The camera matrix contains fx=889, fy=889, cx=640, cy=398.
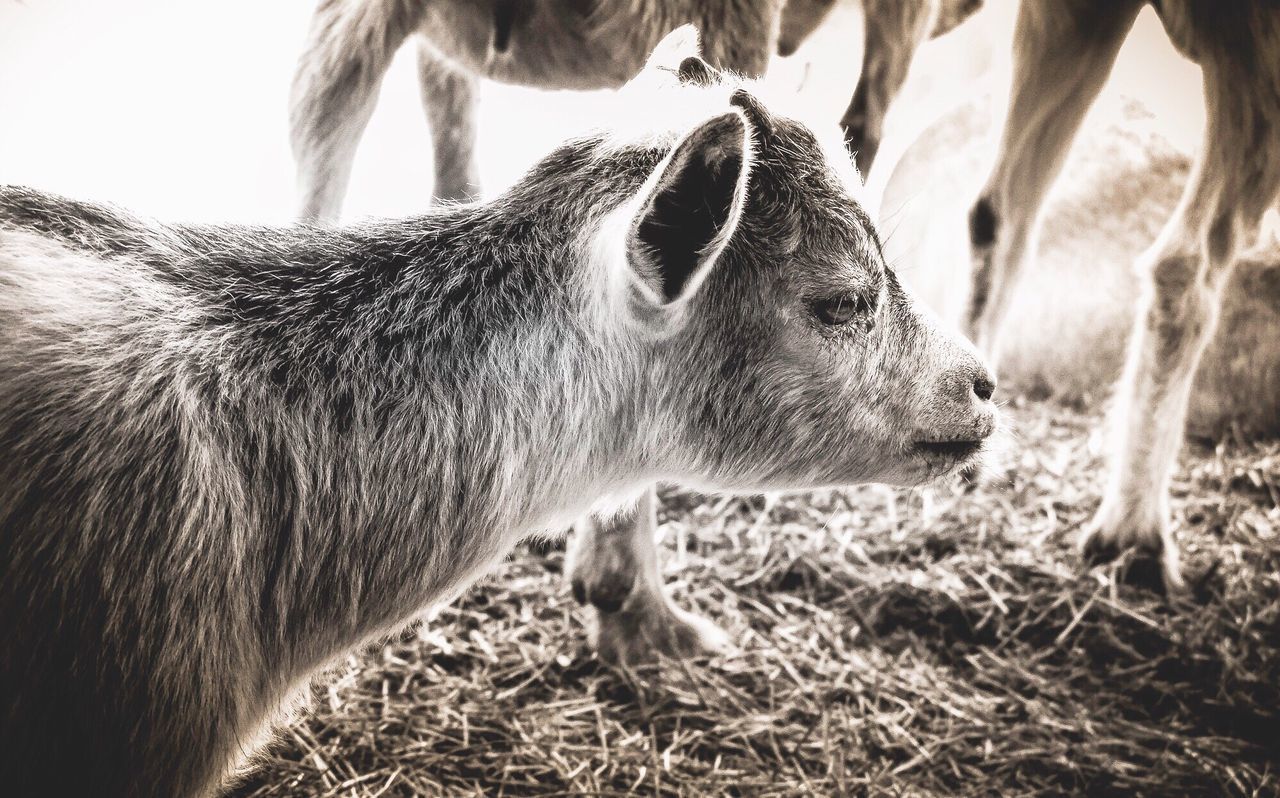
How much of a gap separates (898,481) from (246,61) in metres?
1.85

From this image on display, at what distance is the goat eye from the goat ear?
0.86 ft

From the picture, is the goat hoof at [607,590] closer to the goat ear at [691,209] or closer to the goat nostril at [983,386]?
the goat nostril at [983,386]

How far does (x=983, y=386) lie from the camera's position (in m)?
1.60

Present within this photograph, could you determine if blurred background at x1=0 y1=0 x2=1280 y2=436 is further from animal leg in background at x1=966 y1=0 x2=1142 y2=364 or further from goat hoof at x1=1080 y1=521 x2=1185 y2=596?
goat hoof at x1=1080 y1=521 x2=1185 y2=596

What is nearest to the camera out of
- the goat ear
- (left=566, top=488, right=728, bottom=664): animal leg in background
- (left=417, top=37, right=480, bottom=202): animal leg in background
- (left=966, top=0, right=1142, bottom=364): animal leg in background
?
the goat ear

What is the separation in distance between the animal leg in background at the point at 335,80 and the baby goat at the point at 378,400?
819mm

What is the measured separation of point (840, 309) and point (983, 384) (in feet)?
1.06

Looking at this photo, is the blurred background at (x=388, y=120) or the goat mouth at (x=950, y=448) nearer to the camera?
the goat mouth at (x=950, y=448)

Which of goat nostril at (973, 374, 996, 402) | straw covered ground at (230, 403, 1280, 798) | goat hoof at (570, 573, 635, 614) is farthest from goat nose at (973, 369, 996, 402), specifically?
goat hoof at (570, 573, 635, 614)

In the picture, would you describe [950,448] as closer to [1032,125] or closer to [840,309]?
[840,309]

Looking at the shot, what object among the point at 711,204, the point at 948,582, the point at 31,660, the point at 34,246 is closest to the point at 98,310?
the point at 34,246

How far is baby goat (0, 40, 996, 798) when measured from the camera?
44.5 inches

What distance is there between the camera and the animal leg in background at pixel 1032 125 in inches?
107

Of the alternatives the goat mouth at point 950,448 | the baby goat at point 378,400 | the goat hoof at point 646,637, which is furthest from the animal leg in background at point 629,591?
the goat mouth at point 950,448
